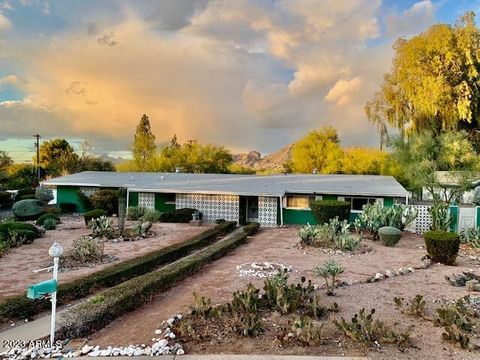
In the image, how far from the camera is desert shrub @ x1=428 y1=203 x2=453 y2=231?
664 inches

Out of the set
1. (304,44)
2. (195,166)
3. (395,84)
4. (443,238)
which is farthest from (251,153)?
(443,238)

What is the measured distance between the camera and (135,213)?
21.7m

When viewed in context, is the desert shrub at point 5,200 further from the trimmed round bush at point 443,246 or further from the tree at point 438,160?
the trimmed round bush at point 443,246

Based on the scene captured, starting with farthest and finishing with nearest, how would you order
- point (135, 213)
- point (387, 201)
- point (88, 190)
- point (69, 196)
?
point (69, 196)
point (88, 190)
point (135, 213)
point (387, 201)

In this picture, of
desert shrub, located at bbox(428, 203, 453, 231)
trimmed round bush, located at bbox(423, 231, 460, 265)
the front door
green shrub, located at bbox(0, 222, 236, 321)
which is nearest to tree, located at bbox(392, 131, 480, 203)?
desert shrub, located at bbox(428, 203, 453, 231)

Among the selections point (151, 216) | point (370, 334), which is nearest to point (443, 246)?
point (370, 334)

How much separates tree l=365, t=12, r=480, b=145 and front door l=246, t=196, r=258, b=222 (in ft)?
40.2

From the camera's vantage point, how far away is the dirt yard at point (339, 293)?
5562mm

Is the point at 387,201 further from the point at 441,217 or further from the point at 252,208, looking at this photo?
the point at 252,208

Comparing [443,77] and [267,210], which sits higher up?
[443,77]

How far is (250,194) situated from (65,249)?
10695 millimetres

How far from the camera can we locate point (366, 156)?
41188 mm

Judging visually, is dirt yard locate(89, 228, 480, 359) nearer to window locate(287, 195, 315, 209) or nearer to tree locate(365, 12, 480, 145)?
window locate(287, 195, 315, 209)

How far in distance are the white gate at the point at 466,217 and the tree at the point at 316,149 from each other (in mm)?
24282
